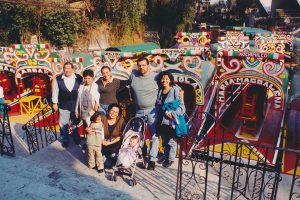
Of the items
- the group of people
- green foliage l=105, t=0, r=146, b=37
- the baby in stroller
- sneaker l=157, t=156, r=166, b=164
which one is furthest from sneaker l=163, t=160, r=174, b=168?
green foliage l=105, t=0, r=146, b=37

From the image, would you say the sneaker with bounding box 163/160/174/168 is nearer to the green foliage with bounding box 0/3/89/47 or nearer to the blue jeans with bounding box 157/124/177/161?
the blue jeans with bounding box 157/124/177/161

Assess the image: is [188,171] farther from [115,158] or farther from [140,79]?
[140,79]

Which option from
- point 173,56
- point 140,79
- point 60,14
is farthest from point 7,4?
point 140,79

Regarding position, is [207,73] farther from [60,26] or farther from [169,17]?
[169,17]

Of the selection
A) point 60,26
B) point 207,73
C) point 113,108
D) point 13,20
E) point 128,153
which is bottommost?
point 128,153

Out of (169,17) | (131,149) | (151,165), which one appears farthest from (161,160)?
(169,17)

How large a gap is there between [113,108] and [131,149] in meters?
0.78

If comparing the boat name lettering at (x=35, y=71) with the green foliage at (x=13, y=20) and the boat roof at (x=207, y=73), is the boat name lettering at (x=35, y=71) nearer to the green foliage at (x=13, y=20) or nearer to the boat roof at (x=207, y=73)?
the boat roof at (x=207, y=73)

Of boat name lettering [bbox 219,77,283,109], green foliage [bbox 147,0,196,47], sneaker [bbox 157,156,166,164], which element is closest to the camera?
sneaker [bbox 157,156,166,164]

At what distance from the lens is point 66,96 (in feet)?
20.1

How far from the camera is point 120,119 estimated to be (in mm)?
5391

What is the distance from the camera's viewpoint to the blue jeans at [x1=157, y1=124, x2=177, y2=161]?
5.13 m

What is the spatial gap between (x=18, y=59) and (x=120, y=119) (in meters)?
6.03

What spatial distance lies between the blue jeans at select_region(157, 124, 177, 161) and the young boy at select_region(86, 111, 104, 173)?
1.03 m
